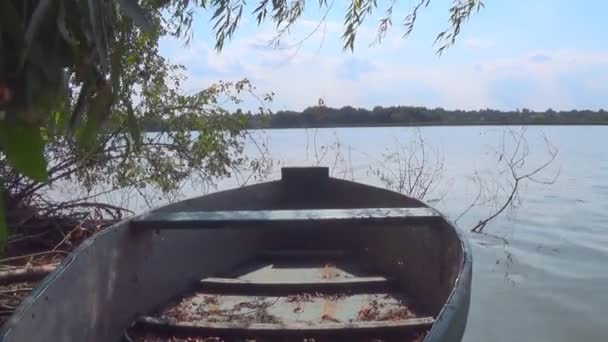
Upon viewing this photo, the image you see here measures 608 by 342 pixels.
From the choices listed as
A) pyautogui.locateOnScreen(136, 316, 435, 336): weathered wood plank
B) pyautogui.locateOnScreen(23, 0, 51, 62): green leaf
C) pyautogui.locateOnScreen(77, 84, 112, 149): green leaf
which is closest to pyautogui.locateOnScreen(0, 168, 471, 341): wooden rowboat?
pyautogui.locateOnScreen(136, 316, 435, 336): weathered wood plank

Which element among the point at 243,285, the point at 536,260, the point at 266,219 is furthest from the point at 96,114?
the point at 536,260

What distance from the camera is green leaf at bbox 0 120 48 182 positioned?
132cm

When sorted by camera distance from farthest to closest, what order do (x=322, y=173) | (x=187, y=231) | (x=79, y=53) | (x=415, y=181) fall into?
(x=415, y=181) < (x=322, y=173) < (x=187, y=231) < (x=79, y=53)

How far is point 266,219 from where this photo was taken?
3541 millimetres

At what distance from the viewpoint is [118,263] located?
10.7 feet

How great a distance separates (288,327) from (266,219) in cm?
64

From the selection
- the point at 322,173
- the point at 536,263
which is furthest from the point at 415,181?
the point at 322,173

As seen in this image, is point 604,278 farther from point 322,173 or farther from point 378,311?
point 378,311

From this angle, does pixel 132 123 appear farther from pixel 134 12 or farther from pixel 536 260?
pixel 536 260

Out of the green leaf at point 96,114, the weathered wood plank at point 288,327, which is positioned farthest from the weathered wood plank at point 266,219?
the green leaf at point 96,114

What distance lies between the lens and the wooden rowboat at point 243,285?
2613 millimetres

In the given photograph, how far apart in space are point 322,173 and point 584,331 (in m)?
3.20

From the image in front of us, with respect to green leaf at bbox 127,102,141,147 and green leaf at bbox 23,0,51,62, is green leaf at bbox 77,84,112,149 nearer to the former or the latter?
green leaf at bbox 127,102,141,147

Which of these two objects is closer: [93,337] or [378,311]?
[93,337]
